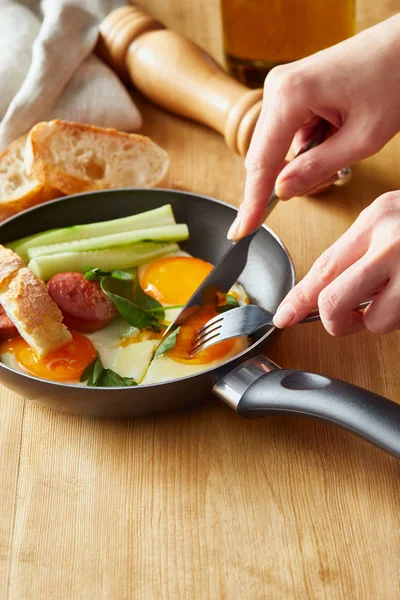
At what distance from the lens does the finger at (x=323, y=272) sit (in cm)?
127

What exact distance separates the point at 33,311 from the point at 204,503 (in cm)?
52

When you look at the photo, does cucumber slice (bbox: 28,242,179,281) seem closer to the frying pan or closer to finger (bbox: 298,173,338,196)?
the frying pan

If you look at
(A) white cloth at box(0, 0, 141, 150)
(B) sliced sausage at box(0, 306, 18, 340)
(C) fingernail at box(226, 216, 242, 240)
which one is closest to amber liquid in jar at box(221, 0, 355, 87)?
(A) white cloth at box(0, 0, 141, 150)

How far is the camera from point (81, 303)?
1.60 meters

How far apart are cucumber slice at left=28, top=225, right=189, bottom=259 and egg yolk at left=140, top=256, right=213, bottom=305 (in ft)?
0.20

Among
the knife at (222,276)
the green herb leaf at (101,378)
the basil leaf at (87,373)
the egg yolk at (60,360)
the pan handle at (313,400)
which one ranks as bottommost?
the egg yolk at (60,360)

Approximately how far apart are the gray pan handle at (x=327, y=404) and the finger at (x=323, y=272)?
0.11 meters

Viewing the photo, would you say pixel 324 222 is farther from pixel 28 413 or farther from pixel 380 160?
pixel 28 413

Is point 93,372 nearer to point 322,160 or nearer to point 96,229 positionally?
point 96,229

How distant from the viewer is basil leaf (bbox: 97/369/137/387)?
146cm

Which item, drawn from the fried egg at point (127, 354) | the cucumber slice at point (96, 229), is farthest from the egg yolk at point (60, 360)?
the cucumber slice at point (96, 229)

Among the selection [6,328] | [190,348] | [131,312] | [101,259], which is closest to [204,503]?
[190,348]

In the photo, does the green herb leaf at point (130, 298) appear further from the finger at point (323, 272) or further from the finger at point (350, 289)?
the finger at point (350, 289)

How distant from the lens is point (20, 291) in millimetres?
1525
